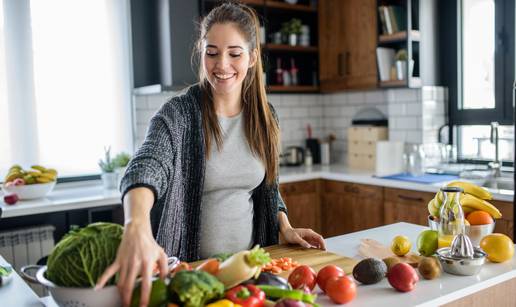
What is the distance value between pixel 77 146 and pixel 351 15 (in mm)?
2322

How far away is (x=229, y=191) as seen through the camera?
→ 1838mm

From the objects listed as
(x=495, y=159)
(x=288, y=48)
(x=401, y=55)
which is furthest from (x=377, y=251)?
(x=288, y=48)

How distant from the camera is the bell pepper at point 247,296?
1053 millimetres

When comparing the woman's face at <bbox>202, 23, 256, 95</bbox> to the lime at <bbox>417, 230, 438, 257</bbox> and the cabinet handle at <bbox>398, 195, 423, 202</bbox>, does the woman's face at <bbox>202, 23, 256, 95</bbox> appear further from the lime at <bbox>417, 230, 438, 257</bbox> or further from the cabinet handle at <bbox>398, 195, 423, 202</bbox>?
the cabinet handle at <bbox>398, 195, 423, 202</bbox>

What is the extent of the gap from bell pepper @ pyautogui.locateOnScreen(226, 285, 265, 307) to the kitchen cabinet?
2.81 meters

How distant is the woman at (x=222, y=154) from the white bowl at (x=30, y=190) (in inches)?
64.8

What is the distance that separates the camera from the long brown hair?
1796 millimetres

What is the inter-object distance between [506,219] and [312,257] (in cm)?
→ 172

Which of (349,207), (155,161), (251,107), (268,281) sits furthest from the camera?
(349,207)

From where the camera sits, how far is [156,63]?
153 inches

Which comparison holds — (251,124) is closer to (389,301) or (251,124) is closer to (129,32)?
(389,301)

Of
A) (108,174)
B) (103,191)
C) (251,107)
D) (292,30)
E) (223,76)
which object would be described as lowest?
(103,191)

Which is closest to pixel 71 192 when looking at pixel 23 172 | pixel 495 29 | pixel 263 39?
pixel 23 172

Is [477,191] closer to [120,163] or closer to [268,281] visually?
[268,281]
